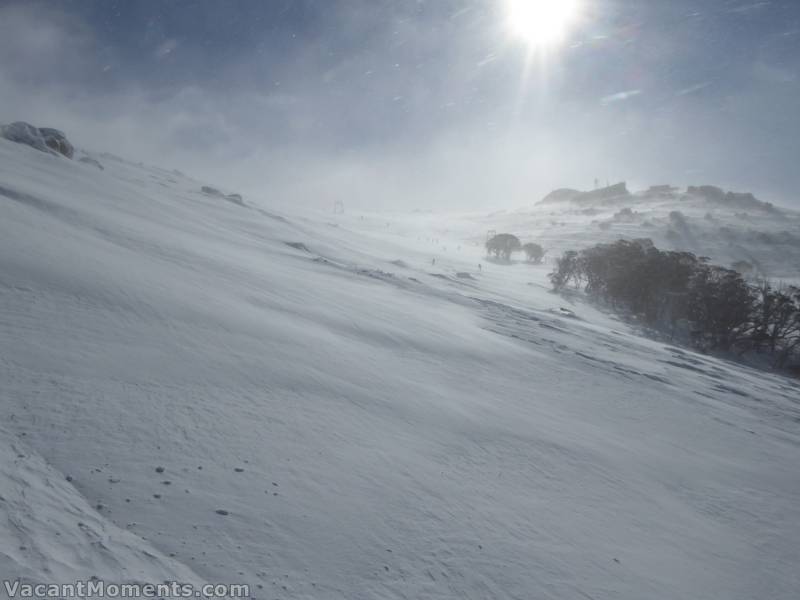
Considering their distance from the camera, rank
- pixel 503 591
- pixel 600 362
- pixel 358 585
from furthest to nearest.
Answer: pixel 600 362
pixel 503 591
pixel 358 585

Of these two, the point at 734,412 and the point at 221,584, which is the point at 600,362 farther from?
the point at 221,584

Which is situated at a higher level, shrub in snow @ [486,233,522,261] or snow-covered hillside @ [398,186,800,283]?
snow-covered hillside @ [398,186,800,283]

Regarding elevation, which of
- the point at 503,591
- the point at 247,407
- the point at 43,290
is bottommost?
the point at 503,591

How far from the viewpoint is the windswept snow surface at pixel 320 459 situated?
2.19 meters

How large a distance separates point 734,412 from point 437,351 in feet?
24.1

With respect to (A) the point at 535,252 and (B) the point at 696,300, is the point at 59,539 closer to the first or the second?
(B) the point at 696,300

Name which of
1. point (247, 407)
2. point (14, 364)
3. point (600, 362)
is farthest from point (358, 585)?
point (600, 362)

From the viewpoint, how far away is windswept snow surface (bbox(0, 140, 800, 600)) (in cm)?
219

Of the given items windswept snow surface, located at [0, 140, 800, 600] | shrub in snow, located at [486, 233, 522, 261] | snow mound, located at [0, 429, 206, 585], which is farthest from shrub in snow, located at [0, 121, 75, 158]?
shrub in snow, located at [486, 233, 522, 261]

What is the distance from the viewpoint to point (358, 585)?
2236mm

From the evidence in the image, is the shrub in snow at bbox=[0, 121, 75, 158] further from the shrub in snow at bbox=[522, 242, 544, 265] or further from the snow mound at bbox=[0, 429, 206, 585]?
the shrub in snow at bbox=[522, 242, 544, 265]

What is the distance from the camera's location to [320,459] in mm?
3170

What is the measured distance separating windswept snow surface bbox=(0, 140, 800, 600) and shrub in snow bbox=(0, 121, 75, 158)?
1584cm

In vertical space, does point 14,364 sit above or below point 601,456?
above
